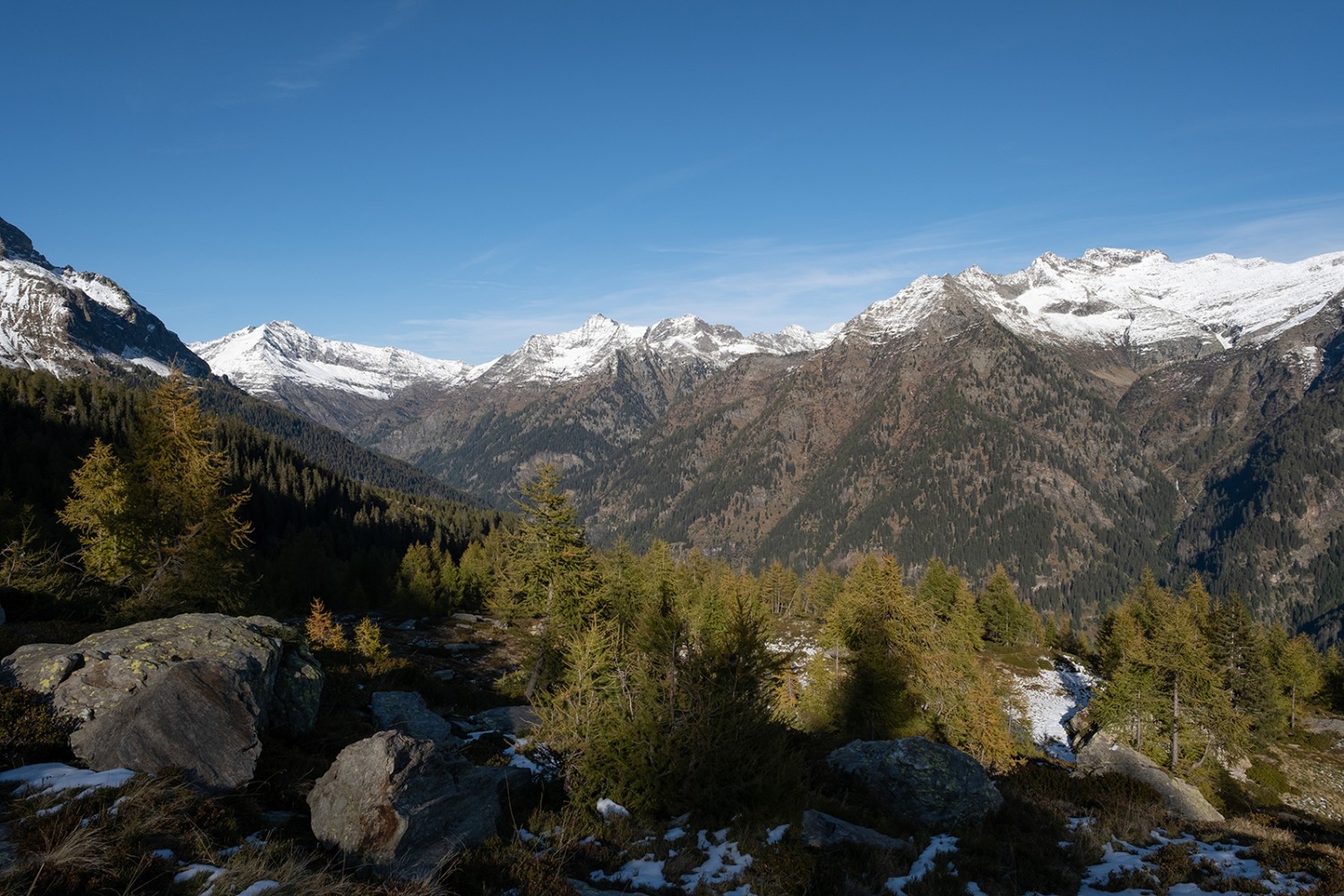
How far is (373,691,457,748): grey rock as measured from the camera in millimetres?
18047

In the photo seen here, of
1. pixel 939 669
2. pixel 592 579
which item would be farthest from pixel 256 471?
pixel 939 669

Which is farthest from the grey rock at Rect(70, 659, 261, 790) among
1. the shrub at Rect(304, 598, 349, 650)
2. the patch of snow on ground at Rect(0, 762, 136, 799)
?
the shrub at Rect(304, 598, 349, 650)

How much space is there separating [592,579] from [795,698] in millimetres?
21846

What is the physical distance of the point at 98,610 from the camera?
878 inches

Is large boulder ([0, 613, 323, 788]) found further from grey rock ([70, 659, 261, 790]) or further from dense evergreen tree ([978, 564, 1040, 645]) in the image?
dense evergreen tree ([978, 564, 1040, 645])

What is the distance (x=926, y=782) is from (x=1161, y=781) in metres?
12.2

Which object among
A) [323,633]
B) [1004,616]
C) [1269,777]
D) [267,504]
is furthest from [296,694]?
[267,504]

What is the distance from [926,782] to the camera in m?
17.5

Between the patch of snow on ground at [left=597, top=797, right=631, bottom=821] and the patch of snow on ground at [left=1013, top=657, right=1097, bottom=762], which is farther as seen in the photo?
the patch of snow on ground at [left=1013, top=657, right=1097, bottom=762]

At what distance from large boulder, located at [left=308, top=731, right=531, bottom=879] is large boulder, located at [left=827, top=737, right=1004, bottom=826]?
11435 mm

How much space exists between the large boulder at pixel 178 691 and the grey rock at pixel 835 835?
1053 centimetres

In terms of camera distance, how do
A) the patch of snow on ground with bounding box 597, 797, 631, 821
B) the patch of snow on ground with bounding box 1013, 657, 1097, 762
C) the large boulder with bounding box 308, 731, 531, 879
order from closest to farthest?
the large boulder with bounding box 308, 731, 531, 879
the patch of snow on ground with bounding box 597, 797, 631, 821
the patch of snow on ground with bounding box 1013, 657, 1097, 762

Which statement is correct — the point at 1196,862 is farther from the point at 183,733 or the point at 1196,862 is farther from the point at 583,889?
the point at 183,733

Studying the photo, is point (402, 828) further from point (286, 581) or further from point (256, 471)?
point (256, 471)
